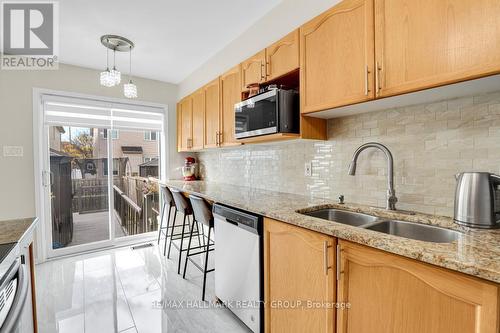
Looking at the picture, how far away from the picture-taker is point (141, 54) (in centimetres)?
276

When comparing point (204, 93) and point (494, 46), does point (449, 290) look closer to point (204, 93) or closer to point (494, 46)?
point (494, 46)

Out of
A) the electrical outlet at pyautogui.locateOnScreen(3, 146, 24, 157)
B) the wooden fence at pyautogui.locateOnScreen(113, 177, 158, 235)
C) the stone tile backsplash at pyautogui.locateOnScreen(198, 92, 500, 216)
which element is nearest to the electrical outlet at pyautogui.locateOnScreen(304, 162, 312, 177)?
the stone tile backsplash at pyautogui.locateOnScreen(198, 92, 500, 216)

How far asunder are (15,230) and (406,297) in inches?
68.8

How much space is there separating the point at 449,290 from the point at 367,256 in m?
0.26

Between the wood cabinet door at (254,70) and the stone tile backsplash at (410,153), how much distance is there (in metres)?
0.64

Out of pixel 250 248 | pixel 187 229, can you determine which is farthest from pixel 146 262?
pixel 250 248

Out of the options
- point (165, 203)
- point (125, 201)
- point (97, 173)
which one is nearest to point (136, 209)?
point (125, 201)

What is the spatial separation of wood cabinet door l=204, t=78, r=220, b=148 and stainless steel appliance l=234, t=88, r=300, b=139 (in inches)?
30.9

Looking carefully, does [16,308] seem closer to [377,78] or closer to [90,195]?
[377,78]

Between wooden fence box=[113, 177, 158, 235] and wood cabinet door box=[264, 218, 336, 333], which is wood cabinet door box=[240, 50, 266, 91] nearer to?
wood cabinet door box=[264, 218, 336, 333]

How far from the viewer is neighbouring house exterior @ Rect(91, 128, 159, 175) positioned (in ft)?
10.7

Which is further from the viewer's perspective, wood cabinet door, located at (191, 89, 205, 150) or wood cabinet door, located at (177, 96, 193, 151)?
wood cabinet door, located at (177, 96, 193, 151)

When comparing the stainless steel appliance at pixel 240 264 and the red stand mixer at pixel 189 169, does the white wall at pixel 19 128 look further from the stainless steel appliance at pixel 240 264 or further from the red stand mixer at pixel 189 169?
the stainless steel appliance at pixel 240 264

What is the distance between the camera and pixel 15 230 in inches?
46.5
